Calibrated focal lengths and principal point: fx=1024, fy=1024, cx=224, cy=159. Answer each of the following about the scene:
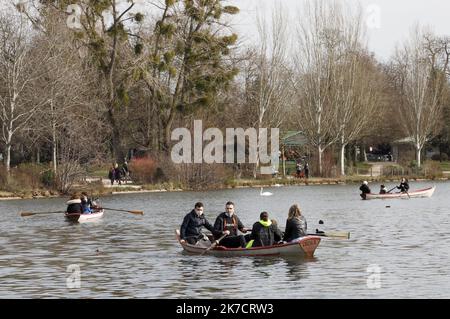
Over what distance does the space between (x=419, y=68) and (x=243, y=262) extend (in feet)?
233

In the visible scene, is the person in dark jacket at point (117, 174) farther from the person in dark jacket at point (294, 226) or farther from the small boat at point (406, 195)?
the person in dark jacket at point (294, 226)

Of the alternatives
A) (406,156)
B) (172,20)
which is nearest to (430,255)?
(172,20)

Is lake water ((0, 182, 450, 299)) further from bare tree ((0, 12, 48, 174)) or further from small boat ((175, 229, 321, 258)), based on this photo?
bare tree ((0, 12, 48, 174))

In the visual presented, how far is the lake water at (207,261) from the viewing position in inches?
943

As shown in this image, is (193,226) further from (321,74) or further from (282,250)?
(321,74)

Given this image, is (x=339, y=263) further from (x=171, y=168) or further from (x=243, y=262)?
(x=171, y=168)

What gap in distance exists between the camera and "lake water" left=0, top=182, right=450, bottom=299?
2395 centimetres

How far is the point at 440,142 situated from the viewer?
114 m

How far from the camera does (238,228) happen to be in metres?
30.1
